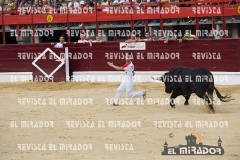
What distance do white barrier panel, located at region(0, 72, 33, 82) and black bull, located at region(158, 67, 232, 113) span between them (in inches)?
324

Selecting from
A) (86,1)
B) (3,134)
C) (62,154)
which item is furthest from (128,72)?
(86,1)

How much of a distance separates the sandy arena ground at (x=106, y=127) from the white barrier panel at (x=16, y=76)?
11.0 feet

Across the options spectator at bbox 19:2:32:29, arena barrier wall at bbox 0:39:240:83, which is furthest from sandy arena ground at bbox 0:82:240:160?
spectator at bbox 19:2:32:29

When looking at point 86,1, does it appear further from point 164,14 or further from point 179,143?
point 179,143

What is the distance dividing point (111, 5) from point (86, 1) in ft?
6.37

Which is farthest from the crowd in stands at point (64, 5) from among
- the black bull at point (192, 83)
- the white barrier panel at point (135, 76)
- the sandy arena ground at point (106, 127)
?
the black bull at point (192, 83)

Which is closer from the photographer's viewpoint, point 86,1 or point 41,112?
point 41,112

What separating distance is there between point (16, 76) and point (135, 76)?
4592 millimetres

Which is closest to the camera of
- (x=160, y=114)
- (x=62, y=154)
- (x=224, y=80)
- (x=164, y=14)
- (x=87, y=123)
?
(x=62, y=154)

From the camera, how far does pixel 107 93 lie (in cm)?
1967

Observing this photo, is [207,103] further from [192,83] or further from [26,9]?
[26,9]

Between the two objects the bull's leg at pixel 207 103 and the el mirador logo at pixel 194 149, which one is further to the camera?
the bull's leg at pixel 207 103

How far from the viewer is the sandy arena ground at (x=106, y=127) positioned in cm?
1102

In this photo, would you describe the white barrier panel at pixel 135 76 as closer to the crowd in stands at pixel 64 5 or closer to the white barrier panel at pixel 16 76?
the white barrier panel at pixel 16 76
